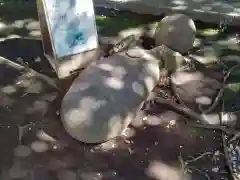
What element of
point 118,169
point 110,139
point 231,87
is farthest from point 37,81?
point 231,87

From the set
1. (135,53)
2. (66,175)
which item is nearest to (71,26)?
(135,53)

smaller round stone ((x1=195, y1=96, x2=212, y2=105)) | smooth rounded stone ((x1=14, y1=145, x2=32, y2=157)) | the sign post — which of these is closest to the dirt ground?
smooth rounded stone ((x1=14, y1=145, x2=32, y2=157))

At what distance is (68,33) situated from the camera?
9.93 ft

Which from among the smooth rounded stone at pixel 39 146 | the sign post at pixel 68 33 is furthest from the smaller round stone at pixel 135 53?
the smooth rounded stone at pixel 39 146

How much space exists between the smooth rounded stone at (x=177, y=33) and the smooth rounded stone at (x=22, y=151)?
4.77 feet

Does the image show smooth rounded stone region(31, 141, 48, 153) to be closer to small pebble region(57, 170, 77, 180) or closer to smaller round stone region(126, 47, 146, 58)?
small pebble region(57, 170, 77, 180)

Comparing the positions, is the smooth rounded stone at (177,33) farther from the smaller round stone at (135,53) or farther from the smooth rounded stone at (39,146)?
the smooth rounded stone at (39,146)

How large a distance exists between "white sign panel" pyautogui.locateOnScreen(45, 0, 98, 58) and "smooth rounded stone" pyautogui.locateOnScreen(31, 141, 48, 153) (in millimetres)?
706

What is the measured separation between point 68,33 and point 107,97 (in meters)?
0.64

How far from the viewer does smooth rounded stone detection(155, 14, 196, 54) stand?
11.1 feet

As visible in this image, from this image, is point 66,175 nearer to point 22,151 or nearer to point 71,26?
point 22,151

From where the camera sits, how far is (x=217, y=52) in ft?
11.8

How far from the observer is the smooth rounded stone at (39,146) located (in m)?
2.57

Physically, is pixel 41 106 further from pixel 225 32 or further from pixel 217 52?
pixel 225 32
